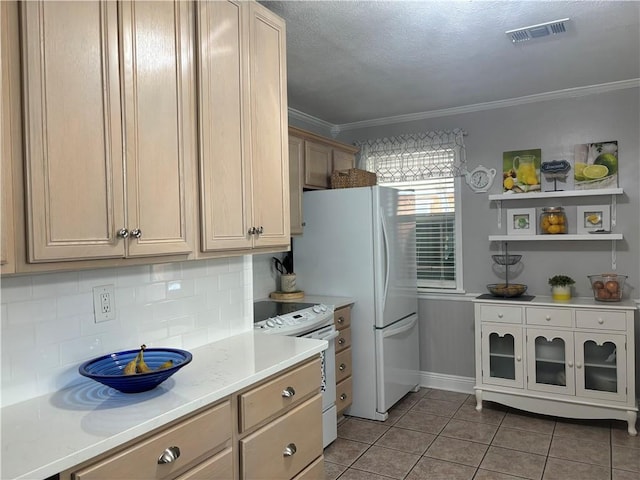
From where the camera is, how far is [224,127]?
75.9 inches

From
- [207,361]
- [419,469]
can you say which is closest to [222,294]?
[207,361]

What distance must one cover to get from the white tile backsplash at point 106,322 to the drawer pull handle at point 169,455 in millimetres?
479

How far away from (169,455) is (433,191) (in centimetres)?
346

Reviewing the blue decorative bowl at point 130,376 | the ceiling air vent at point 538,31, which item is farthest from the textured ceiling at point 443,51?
the blue decorative bowl at point 130,376

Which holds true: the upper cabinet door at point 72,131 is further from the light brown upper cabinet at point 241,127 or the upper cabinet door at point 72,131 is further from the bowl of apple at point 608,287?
the bowl of apple at point 608,287

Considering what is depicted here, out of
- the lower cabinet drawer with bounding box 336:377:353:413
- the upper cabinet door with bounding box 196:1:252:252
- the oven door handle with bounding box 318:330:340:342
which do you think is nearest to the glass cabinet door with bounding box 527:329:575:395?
the lower cabinet drawer with bounding box 336:377:353:413

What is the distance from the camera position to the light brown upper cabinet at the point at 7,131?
47.8 inches

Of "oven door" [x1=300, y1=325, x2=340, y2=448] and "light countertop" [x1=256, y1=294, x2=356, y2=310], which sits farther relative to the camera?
"light countertop" [x1=256, y1=294, x2=356, y2=310]

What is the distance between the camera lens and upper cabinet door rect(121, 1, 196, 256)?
5.06 ft

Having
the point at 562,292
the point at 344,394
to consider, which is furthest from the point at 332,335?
the point at 562,292

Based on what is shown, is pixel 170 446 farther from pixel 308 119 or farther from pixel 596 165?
pixel 596 165

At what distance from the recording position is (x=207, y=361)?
6.16ft

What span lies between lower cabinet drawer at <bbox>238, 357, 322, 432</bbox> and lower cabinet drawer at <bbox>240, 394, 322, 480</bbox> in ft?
0.15

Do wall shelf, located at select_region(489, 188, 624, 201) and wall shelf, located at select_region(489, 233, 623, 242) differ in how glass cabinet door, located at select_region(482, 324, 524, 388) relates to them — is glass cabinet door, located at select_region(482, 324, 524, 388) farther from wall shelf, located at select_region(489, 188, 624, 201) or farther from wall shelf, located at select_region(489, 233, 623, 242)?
wall shelf, located at select_region(489, 188, 624, 201)
